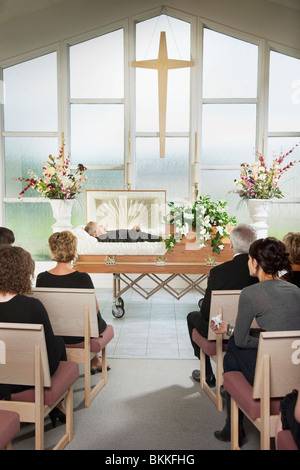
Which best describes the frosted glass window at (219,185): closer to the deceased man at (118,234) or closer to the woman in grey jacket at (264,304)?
the deceased man at (118,234)

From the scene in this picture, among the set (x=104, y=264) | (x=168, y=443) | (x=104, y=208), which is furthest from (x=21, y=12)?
(x=168, y=443)

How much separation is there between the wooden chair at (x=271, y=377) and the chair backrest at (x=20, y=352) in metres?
0.94

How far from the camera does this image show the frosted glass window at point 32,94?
6.52 m

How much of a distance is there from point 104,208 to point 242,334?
359 centimetres

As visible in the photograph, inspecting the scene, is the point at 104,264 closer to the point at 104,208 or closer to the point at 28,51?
the point at 104,208

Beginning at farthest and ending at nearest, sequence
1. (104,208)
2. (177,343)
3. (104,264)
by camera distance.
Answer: (104,208)
(104,264)
(177,343)

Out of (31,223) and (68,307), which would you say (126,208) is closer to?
(31,223)

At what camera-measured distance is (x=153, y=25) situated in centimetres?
641

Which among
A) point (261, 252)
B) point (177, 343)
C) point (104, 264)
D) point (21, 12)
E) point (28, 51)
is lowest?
point (177, 343)

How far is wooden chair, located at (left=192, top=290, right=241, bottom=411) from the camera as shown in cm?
271

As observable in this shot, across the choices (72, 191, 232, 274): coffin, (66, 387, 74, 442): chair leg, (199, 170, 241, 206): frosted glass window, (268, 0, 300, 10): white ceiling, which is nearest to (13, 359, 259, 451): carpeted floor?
(66, 387, 74, 442): chair leg

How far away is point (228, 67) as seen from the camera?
6.42 metres

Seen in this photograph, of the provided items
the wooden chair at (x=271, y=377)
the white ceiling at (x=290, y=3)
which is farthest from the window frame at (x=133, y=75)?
the wooden chair at (x=271, y=377)
